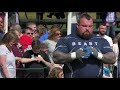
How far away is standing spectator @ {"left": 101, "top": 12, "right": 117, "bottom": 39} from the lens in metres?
4.31

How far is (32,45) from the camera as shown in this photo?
4375mm

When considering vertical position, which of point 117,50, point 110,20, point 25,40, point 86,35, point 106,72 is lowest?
point 106,72

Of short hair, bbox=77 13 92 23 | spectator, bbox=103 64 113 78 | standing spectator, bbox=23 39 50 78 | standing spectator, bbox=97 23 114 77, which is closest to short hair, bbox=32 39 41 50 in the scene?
standing spectator, bbox=23 39 50 78

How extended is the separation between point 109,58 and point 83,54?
34 centimetres

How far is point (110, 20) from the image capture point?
4.33 metres

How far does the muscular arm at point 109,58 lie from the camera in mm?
3982

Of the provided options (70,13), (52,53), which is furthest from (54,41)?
(70,13)

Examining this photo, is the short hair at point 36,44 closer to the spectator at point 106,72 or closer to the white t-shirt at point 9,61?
the white t-shirt at point 9,61

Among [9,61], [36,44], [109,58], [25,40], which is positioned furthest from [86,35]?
[9,61]

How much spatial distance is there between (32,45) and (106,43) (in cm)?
100

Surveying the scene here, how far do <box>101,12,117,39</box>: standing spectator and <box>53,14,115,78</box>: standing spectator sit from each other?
0.36 metres

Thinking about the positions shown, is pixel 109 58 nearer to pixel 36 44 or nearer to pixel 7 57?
pixel 36 44
